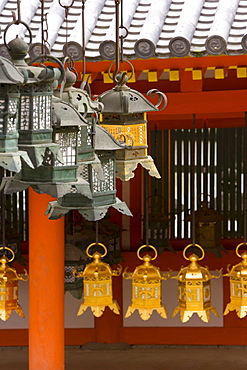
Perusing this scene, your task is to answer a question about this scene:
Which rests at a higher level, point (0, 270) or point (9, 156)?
point (9, 156)

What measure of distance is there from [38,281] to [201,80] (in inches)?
91.0

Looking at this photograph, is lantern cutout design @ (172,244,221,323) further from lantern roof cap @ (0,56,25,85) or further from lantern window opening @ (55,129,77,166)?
lantern roof cap @ (0,56,25,85)

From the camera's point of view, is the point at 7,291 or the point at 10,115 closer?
the point at 10,115

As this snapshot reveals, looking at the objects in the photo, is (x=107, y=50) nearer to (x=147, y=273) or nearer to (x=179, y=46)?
(x=179, y=46)

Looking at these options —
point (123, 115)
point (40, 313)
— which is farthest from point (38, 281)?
point (123, 115)

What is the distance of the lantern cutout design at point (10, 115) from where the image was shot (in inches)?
152

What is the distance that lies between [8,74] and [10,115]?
8.5 inches

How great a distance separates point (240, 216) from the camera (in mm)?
10766

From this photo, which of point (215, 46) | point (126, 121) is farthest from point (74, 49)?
point (126, 121)

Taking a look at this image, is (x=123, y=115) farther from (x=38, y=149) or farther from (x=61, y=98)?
(x=38, y=149)

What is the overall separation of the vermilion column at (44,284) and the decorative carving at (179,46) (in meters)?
1.79

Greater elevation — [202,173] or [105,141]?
[105,141]

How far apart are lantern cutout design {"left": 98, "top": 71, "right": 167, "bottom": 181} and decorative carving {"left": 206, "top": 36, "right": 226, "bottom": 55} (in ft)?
5.81

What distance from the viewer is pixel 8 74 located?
383 centimetres
